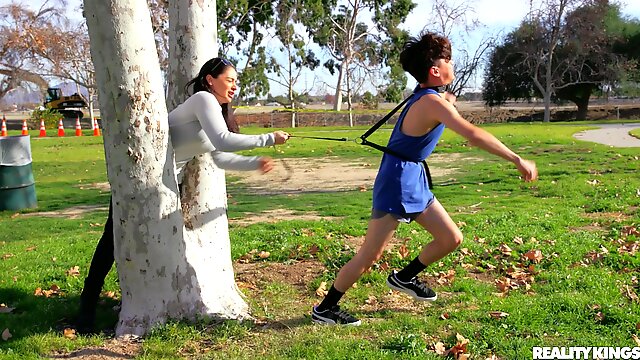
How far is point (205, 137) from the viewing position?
4.09 m

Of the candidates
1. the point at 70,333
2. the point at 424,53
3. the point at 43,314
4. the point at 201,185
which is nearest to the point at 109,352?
the point at 70,333

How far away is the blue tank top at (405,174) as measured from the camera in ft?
12.6

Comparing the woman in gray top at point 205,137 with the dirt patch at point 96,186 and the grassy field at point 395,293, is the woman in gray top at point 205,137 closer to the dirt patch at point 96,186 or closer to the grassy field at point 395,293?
the grassy field at point 395,293

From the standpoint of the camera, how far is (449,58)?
3.97 metres

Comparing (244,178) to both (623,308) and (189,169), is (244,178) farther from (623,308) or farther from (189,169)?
(623,308)

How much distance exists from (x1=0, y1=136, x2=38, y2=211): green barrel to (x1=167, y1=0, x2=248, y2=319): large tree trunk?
671 centimetres

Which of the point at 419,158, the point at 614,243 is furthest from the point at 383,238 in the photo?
the point at 614,243

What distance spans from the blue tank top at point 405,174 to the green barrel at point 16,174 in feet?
26.7

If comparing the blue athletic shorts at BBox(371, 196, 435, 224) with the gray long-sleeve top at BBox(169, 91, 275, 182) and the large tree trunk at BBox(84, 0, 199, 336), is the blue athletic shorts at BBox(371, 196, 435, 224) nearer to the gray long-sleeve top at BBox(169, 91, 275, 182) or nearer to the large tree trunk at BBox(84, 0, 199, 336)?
the gray long-sleeve top at BBox(169, 91, 275, 182)

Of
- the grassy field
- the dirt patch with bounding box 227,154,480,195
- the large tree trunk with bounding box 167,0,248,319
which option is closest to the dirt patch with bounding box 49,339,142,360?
the grassy field

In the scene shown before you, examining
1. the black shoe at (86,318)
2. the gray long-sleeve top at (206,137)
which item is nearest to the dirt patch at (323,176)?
the gray long-sleeve top at (206,137)

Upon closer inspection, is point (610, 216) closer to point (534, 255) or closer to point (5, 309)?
point (534, 255)

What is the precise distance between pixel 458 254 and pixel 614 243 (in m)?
1.61

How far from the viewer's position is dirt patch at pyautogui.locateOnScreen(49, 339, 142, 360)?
377cm
